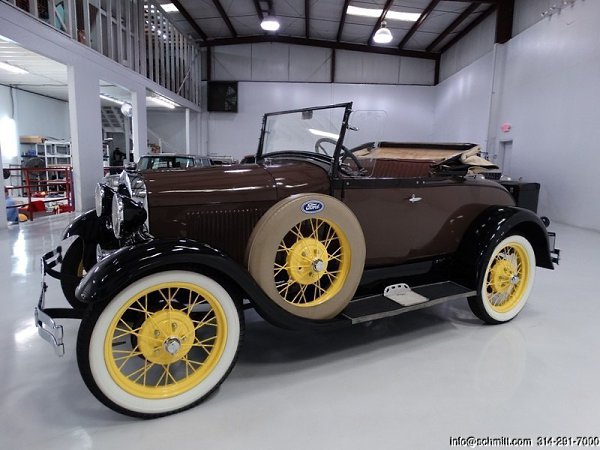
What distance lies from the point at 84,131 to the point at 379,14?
9.89 m

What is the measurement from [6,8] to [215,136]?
11579 millimetres

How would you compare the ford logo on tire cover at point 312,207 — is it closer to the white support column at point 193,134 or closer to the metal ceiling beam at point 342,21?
the metal ceiling beam at point 342,21

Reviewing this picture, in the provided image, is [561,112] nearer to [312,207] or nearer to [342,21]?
[342,21]

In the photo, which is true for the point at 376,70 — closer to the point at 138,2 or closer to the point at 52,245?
the point at 138,2

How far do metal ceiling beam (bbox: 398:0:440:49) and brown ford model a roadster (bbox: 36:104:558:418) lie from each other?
1068cm

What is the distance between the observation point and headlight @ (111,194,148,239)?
2.06 metres

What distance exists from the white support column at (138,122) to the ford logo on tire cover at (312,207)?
9945mm

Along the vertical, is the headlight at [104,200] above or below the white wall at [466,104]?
below

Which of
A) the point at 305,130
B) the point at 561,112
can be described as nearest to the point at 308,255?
the point at 305,130

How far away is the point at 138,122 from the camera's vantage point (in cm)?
1104

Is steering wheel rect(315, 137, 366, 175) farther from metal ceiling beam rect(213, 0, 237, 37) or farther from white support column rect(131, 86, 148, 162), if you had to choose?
metal ceiling beam rect(213, 0, 237, 37)

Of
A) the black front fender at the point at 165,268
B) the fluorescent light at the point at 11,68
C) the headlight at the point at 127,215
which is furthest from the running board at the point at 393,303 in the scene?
the fluorescent light at the point at 11,68

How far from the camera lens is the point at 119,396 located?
1789mm

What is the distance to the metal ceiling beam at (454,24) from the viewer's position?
12003mm
